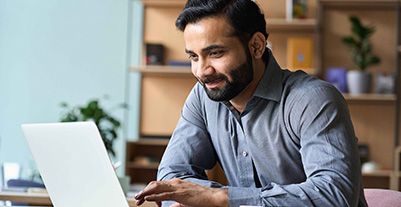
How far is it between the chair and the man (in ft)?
Answer: 0.50

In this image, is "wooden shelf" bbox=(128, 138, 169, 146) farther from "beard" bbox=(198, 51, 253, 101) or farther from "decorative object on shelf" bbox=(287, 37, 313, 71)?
"beard" bbox=(198, 51, 253, 101)

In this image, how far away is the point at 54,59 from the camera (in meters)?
5.85

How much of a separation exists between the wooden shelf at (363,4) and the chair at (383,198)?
146 inches

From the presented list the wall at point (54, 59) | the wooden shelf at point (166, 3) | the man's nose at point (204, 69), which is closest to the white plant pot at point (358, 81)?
the wooden shelf at point (166, 3)

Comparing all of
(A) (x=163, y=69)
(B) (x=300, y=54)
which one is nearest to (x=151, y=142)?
(A) (x=163, y=69)

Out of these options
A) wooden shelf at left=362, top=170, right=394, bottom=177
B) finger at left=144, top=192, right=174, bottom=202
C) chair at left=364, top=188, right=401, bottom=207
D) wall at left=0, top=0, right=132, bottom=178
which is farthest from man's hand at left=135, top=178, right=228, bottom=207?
wall at left=0, top=0, right=132, bottom=178

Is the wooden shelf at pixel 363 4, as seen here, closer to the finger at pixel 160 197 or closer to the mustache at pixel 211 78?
the mustache at pixel 211 78

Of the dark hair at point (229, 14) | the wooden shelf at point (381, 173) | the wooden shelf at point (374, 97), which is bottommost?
the wooden shelf at point (381, 173)

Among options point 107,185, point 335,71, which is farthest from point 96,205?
point 335,71

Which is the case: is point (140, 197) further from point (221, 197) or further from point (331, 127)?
point (331, 127)

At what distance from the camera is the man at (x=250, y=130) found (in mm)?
1670

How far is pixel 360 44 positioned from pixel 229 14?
12.5 feet

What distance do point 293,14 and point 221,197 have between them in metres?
4.12

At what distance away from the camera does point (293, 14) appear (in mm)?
5648
